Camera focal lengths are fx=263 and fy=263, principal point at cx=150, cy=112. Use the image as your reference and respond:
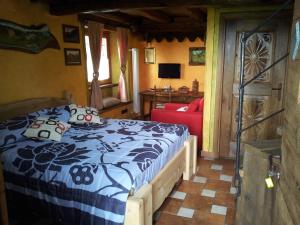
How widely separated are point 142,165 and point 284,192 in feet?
3.79

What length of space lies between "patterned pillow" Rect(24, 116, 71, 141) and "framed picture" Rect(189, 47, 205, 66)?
3977 millimetres

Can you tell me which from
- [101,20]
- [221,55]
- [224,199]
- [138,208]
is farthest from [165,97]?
[138,208]

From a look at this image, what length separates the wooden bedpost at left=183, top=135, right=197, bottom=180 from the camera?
10.4ft

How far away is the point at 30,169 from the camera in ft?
7.32

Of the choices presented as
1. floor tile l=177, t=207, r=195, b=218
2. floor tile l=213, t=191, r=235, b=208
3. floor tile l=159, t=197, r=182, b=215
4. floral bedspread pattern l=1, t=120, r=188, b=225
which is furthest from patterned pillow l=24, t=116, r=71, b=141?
floor tile l=213, t=191, r=235, b=208

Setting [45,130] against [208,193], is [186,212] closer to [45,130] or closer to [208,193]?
[208,193]

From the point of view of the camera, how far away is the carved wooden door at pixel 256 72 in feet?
11.3

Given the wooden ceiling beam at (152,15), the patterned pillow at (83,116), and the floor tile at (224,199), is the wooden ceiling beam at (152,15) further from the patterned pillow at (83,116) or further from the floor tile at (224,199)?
the floor tile at (224,199)

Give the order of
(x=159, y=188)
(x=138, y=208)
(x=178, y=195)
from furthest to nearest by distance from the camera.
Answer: (x=178, y=195), (x=159, y=188), (x=138, y=208)

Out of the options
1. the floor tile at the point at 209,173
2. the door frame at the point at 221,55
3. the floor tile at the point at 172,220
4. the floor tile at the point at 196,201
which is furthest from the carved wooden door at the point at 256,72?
the floor tile at the point at 172,220

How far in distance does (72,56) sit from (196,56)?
304 centimetres

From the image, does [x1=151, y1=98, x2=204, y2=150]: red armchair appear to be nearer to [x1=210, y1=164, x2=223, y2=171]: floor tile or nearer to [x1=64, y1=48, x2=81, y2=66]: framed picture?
[x1=210, y1=164, x2=223, y2=171]: floor tile

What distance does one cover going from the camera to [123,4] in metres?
3.29

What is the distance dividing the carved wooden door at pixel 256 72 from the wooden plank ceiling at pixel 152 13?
0.40m
